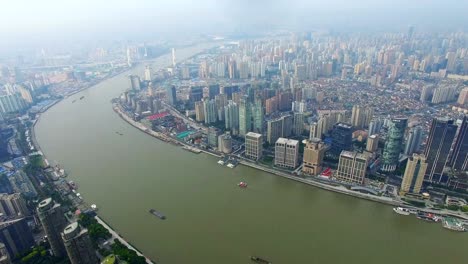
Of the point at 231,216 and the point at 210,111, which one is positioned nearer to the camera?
the point at 231,216

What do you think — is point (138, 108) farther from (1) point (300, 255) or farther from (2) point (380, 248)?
(2) point (380, 248)

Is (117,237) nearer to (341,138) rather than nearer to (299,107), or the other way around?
(341,138)

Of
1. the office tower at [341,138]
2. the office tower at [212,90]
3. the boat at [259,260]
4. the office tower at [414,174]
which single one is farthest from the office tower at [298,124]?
the boat at [259,260]

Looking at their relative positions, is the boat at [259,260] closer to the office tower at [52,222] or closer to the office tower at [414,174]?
the office tower at [52,222]

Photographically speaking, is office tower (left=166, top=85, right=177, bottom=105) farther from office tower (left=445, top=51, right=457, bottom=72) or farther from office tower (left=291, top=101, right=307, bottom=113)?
office tower (left=445, top=51, right=457, bottom=72)

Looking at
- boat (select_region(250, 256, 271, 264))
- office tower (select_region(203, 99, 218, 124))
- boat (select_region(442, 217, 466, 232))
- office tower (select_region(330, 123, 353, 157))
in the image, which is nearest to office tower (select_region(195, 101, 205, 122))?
office tower (select_region(203, 99, 218, 124))

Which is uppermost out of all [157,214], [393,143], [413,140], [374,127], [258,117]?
[393,143]

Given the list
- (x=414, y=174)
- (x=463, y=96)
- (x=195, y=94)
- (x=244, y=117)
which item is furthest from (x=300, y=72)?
(x=414, y=174)

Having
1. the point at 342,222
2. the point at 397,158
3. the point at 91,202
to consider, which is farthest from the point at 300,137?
the point at 91,202
